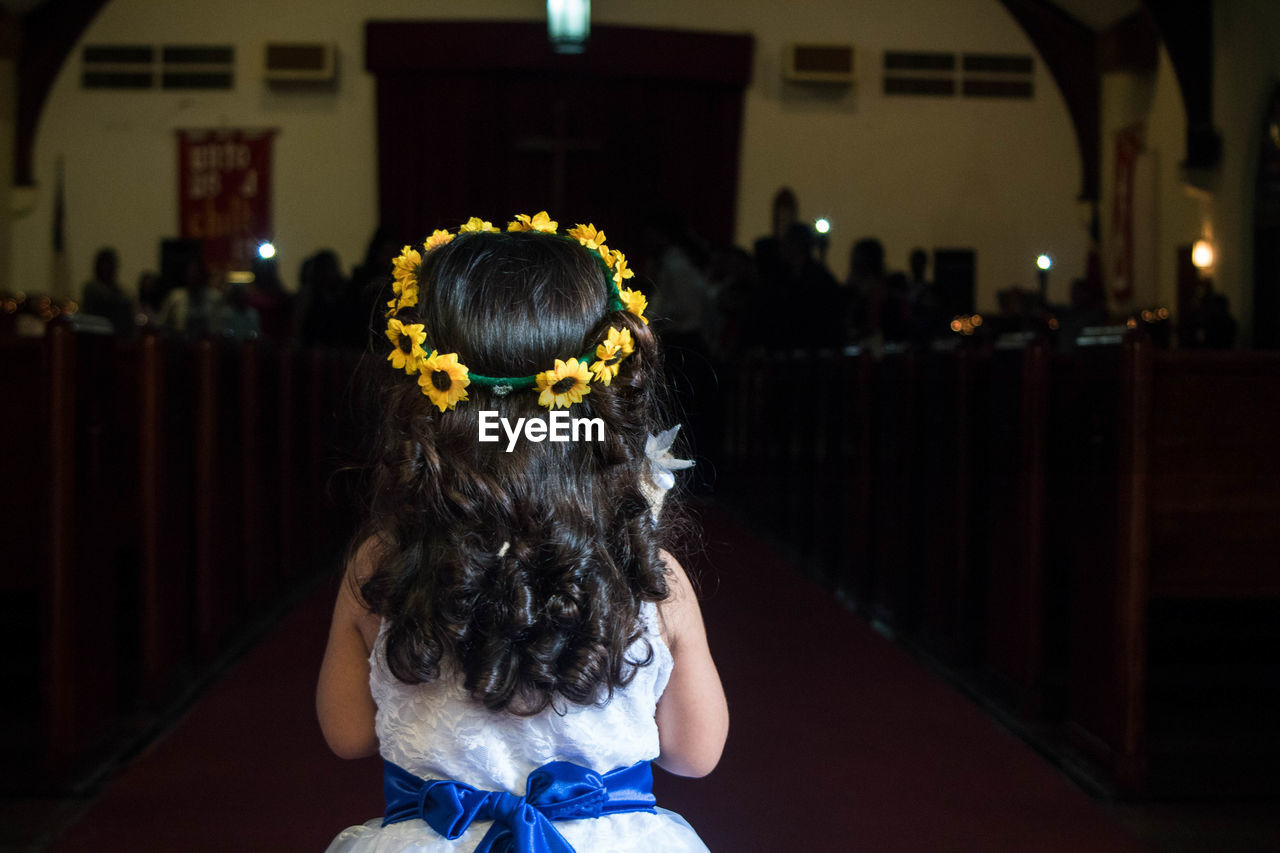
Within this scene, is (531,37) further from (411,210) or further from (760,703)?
(760,703)

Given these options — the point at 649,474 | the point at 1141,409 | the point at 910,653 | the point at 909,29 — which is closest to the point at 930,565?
the point at 910,653

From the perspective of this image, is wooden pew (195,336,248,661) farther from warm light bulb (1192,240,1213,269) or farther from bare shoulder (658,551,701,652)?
warm light bulb (1192,240,1213,269)

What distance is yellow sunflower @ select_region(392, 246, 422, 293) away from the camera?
1.34 metres

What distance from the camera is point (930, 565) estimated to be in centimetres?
Answer: 390

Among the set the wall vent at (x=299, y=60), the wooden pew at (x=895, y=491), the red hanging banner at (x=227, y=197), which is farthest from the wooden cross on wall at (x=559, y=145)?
the wooden pew at (x=895, y=491)

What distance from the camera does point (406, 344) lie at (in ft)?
4.20

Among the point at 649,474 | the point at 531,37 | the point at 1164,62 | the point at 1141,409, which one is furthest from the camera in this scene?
the point at 531,37

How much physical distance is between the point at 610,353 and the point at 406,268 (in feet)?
0.84

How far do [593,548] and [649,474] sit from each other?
0.11 metres

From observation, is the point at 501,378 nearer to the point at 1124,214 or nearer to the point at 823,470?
the point at 823,470

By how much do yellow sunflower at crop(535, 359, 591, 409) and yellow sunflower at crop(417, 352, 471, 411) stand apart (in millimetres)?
73

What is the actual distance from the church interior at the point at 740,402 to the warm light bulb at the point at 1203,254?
0.06 m

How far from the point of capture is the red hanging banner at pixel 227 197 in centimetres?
1160

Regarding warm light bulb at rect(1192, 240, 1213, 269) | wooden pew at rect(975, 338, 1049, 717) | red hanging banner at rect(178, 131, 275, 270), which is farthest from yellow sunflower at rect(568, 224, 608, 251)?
red hanging banner at rect(178, 131, 275, 270)
